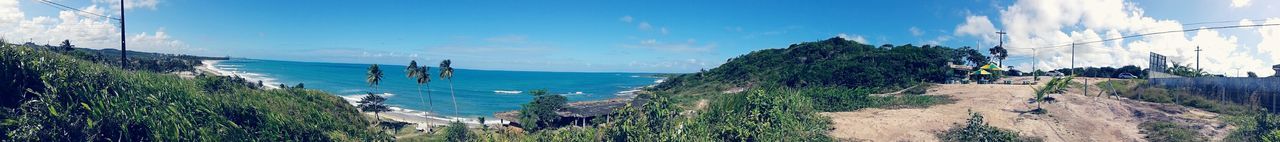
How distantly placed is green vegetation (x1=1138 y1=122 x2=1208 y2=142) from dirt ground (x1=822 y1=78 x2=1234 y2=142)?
249 mm

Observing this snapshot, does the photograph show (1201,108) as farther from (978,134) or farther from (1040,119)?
(978,134)

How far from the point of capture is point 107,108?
8867 millimetres

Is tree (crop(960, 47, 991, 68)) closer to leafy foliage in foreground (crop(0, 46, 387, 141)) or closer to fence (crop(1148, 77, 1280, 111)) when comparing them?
fence (crop(1148, 77, 1280, 111))

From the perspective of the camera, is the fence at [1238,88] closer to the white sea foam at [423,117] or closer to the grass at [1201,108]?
the grass at [1201,108]

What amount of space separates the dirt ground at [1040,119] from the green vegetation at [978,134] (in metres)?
0.35

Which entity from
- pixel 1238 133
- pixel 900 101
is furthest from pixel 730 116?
pixel 900 101

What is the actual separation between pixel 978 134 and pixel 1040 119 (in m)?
6.04

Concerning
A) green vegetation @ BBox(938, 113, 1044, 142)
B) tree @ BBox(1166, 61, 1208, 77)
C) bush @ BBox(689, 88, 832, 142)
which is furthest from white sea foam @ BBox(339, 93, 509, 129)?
tree @ BBox(1166, 61, 1208, 77)

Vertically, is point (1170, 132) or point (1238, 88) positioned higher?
point (1238, 88)

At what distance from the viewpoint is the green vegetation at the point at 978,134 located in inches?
513

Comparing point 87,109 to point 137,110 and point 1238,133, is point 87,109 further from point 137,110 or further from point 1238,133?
point 1238,133

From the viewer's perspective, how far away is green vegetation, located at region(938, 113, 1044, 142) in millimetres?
13031

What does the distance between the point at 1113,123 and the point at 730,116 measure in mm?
10967

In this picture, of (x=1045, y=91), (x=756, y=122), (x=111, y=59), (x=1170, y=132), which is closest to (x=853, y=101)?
(x=1045, y=91)
